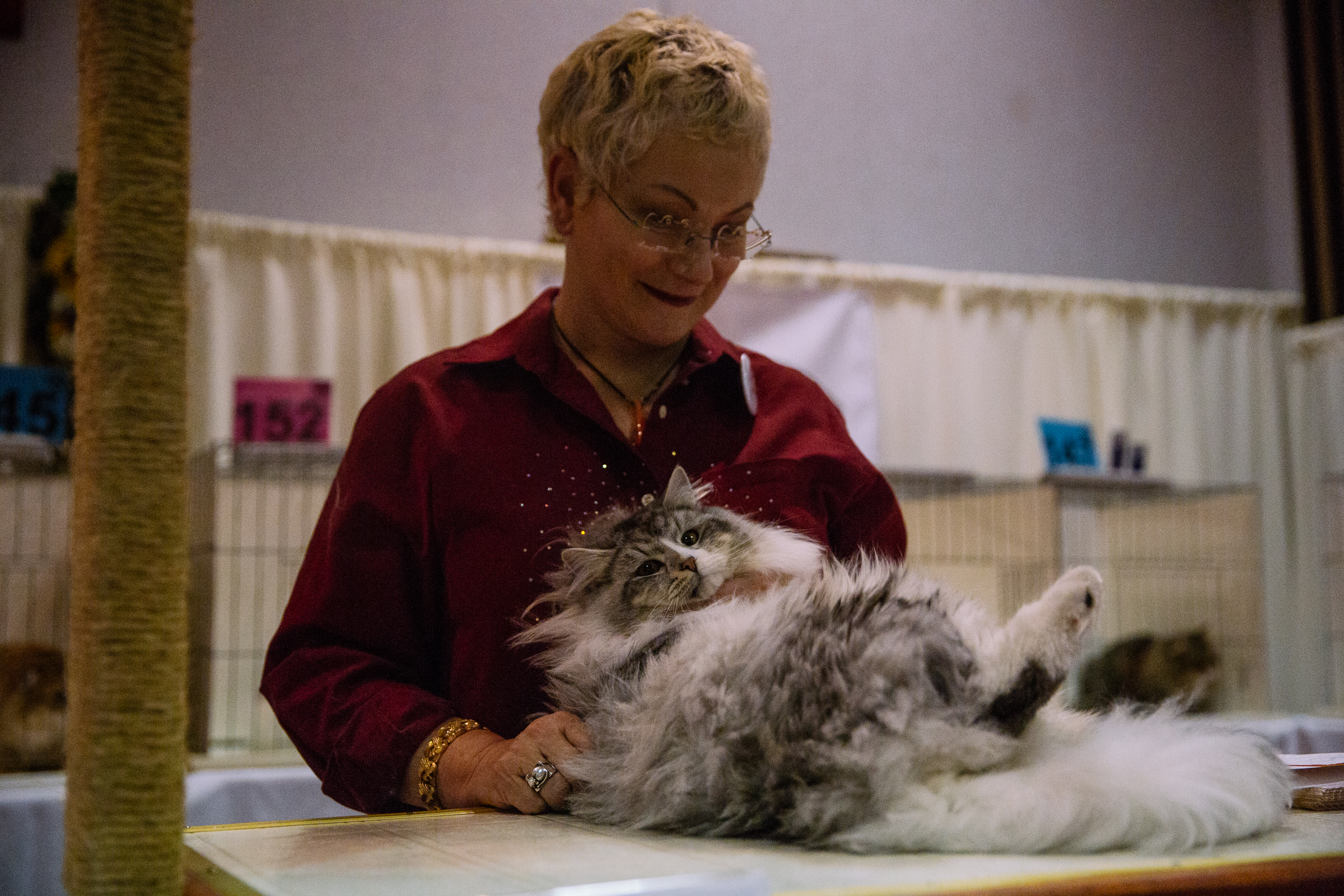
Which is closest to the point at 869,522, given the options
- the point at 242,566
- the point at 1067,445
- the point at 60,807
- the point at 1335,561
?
the point at 60,807

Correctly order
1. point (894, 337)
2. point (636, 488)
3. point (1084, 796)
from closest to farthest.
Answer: point (1084, 796)
point (636, 488)
point (894, 337)

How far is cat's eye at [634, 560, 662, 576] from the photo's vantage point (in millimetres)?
1222

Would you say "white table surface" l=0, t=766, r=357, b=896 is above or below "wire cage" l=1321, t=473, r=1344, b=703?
below

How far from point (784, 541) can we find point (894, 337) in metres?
3.29

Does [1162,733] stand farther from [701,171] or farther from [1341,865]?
[701,171]

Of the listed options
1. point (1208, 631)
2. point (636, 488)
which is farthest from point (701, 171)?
point (1208, 631)

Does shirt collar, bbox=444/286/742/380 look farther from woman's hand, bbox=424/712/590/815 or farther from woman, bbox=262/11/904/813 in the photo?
woman's hand, bbox=424/712/590/815

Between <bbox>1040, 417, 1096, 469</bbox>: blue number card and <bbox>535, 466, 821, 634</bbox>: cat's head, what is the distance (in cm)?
279

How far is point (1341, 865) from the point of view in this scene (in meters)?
0.77

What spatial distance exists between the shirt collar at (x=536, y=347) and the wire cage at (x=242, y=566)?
1.77 m

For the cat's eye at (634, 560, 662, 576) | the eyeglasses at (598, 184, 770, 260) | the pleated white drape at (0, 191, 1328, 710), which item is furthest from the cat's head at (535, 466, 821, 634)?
the pleated white drape at (0, 191, 1328, 710)

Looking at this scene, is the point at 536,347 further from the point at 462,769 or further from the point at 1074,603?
the point at 1074,603

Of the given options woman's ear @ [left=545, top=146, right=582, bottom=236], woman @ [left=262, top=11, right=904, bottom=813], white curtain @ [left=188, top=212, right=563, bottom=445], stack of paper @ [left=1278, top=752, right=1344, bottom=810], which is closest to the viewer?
stack of paper @ [left=1278, top=752, right=1344, bottom=810]

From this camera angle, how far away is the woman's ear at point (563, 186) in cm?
143
